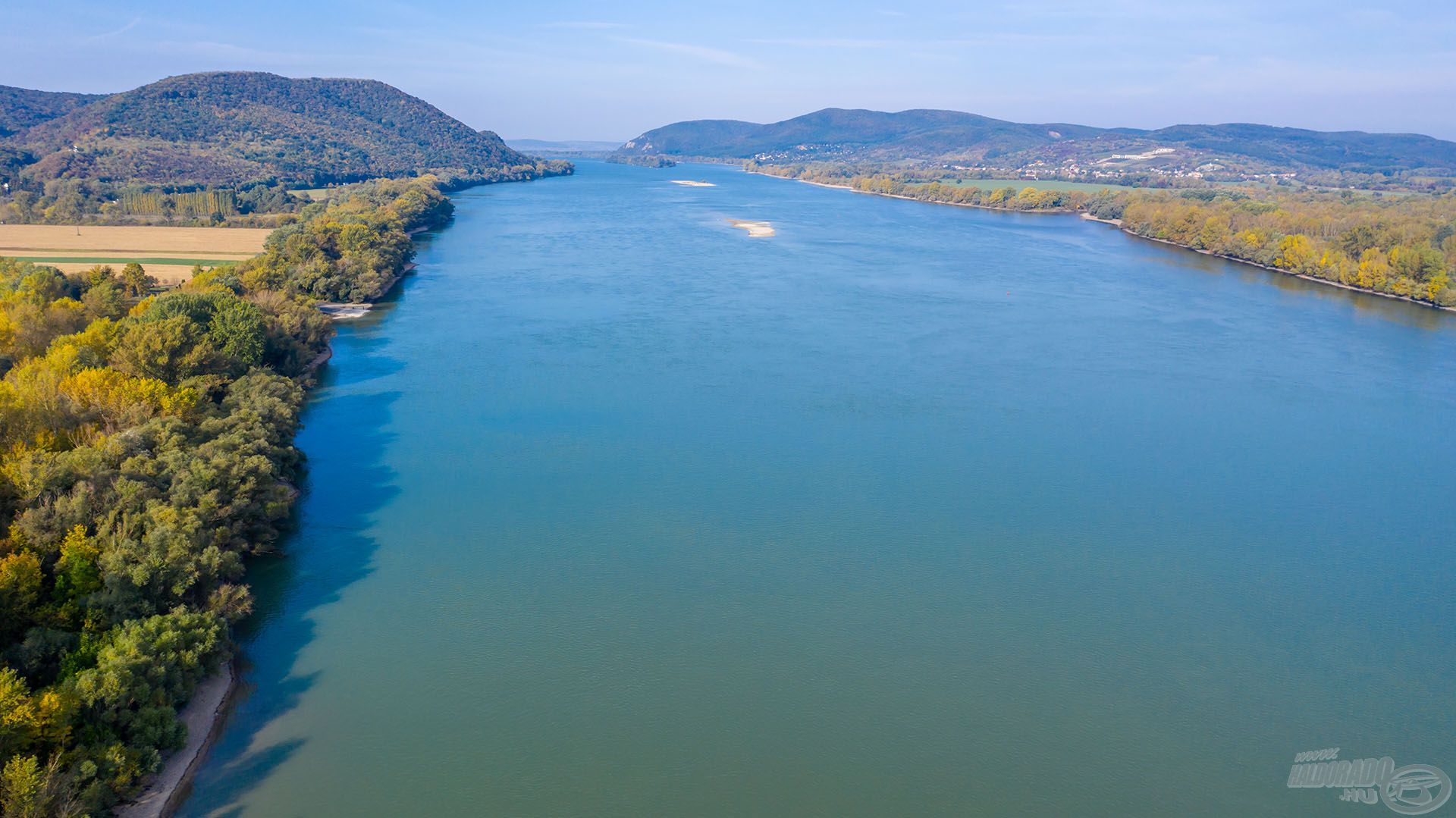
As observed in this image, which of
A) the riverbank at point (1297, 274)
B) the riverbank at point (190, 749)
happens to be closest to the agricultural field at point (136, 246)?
the riverbank at point (190, 749)

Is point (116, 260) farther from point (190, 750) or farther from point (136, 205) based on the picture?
point (190, 750)

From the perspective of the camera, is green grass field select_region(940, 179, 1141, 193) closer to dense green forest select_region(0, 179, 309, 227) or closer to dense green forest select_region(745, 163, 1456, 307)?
dense green forest select_region(745, 163, 1456, 307)

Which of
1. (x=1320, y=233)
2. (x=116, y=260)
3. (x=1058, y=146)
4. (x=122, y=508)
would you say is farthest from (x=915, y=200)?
(x=1058, y=146)

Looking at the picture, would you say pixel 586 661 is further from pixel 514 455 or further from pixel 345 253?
pixel 345 253

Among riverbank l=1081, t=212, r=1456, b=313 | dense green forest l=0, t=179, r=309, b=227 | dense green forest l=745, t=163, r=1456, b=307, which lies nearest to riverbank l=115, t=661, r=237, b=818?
dense green forest l=0, t=179, r=309, b=227

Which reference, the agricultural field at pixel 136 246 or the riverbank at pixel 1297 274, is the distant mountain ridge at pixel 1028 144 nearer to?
the riverbank at pixel 1297 274

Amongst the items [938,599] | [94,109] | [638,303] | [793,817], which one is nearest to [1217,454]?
[938,599]
